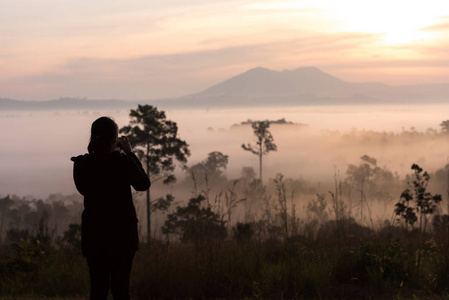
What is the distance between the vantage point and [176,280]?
22.2 ft

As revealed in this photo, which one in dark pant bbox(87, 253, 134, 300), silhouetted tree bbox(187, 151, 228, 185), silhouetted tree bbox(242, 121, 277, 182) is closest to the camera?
dark pant bbox(87, 253, 134, 300)

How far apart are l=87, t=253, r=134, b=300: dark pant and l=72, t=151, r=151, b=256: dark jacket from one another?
0.07m

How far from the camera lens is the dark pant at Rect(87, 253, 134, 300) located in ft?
14.5

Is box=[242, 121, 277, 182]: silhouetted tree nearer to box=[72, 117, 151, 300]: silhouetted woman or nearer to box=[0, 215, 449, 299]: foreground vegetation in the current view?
box=[0, 215, 449, 299]: foreground vegetation

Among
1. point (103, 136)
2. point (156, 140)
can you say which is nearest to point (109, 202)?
point (103, 136)

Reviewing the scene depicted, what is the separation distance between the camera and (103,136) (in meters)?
4.36

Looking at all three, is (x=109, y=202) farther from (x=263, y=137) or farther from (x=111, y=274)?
(x=263, y=137)

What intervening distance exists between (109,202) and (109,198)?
0.04 m

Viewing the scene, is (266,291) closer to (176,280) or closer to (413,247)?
(176,280)

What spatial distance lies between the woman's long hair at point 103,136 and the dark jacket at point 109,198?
65 millimetres

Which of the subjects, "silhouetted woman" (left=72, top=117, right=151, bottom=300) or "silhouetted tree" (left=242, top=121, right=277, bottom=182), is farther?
"silhouetted tree" (left=242, top=121, right=277, bottom=182)

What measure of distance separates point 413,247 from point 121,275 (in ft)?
18.9

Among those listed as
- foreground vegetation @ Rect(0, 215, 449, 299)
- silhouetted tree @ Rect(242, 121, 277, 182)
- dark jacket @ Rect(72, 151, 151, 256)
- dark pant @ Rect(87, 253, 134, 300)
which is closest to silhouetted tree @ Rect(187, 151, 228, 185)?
silhouetted tree @ Rect(242, 121, 277, 182)

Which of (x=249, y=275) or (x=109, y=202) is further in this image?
(x=249, y=275)
